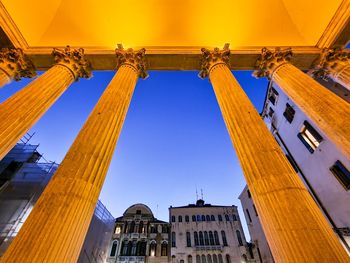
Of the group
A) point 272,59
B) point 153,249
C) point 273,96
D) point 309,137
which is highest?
point 273,96

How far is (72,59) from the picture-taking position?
23.8ft

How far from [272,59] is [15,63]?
388 inches

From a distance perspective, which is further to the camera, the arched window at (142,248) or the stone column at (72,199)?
the arched window at (142,248)

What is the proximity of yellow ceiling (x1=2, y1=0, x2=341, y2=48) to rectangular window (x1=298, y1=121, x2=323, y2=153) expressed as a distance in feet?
19.7

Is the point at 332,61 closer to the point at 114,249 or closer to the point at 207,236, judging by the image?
the point at 207,236

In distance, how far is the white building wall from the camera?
407 inches

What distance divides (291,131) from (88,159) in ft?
49.6

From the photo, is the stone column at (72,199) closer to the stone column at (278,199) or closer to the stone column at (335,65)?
the stone column at (278,199)

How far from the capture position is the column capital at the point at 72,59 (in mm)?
7113

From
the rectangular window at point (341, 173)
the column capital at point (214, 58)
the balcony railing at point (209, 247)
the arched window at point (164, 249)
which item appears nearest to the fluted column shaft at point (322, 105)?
the column capital at point (214, 58)

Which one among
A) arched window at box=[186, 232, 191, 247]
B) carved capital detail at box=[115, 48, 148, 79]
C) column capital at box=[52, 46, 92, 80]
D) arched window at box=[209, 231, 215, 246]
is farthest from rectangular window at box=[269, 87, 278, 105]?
arched window at box=[186, 232, 191, 247]

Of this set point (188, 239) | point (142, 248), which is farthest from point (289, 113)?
point (142, 248)

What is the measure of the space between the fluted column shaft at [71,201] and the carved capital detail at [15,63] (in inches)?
183

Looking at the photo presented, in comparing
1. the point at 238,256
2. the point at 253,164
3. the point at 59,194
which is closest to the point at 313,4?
the point at 253,164
